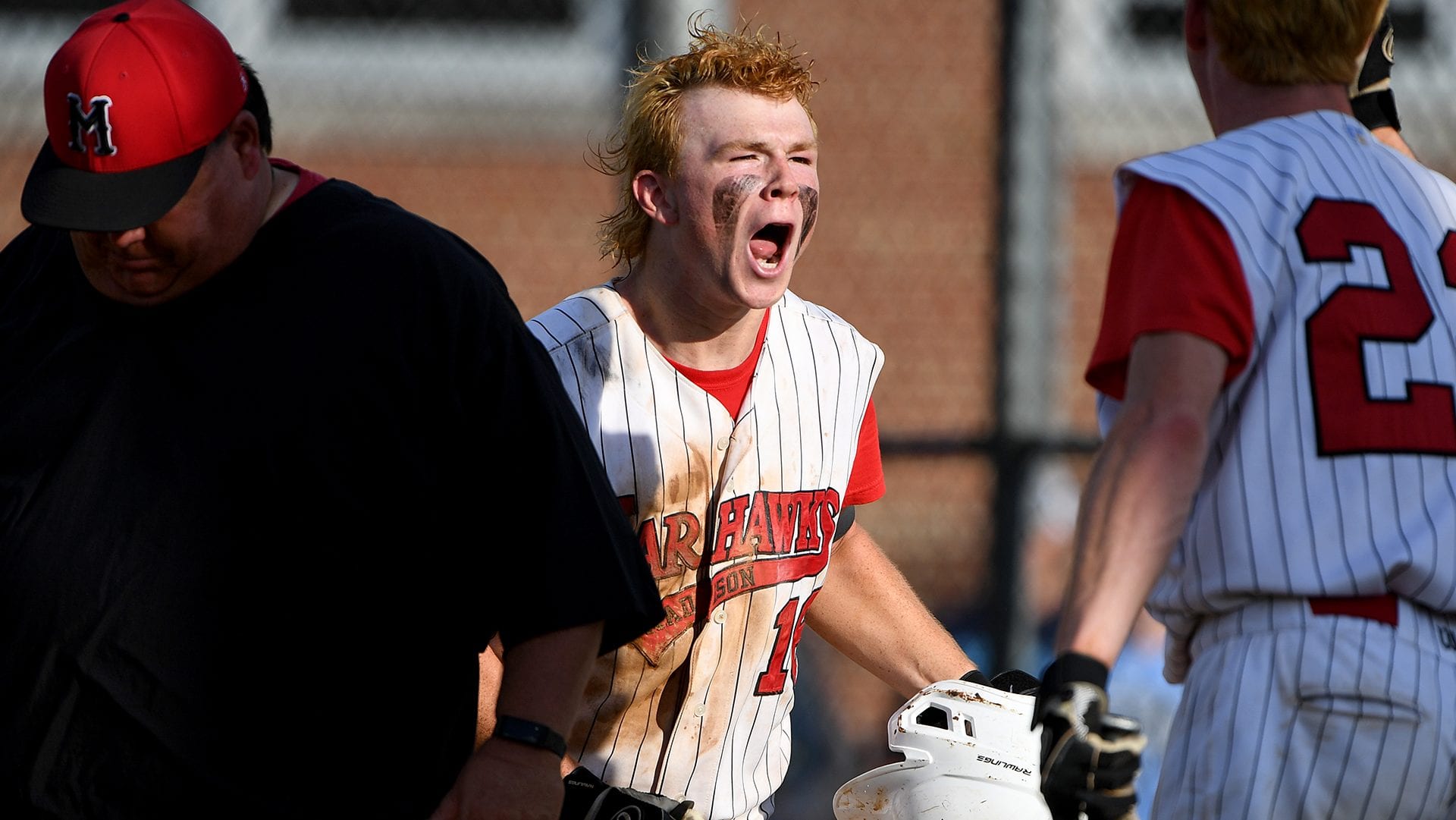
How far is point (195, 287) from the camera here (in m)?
2.41

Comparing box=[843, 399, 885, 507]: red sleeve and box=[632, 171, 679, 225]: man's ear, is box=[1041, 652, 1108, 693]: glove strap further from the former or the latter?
box=[632, 171, 679, 225]: man's ear

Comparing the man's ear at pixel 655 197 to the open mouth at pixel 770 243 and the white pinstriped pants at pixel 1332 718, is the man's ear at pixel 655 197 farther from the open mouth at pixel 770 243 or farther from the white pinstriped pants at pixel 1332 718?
the white pinstriped pants at pixel 1332 718

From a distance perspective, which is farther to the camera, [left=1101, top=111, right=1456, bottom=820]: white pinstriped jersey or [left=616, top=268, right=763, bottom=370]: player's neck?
[left=616, top=268, right=763, bottom=370]: player's neck

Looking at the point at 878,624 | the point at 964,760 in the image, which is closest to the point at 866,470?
the point at 878,624

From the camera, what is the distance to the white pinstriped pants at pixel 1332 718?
2252mm

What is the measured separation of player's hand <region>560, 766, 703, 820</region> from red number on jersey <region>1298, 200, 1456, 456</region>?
1361 mm

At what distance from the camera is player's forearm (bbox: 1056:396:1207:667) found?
216 centimetres

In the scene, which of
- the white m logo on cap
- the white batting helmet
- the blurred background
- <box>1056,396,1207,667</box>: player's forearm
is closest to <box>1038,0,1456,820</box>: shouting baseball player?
<box>1056,396,1207,667</box>: player's forearm

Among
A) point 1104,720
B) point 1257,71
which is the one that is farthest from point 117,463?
point 1257,71

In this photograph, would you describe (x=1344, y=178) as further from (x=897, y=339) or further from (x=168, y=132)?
(x=897, y=339)

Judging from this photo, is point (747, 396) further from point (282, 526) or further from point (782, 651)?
point (282, 526)

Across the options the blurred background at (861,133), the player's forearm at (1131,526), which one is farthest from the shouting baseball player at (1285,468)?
the blurred background at (861,133)

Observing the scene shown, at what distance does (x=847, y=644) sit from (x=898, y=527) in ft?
8.87

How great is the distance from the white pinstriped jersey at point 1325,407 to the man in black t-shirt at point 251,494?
0.97 metres
